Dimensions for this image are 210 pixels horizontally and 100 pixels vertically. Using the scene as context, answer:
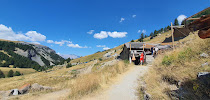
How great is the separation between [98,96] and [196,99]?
3737mm

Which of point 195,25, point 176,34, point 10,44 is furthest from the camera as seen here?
point 10,44

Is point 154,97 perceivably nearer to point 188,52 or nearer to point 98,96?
point 98,96

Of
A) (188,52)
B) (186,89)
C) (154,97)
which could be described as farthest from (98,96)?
(188,52)

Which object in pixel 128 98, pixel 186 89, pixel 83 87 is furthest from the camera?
pixel 83 87

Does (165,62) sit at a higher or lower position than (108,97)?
higher

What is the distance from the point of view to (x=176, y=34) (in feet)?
122

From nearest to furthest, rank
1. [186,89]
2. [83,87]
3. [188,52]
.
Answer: [186,89], [83,87], [188,52]

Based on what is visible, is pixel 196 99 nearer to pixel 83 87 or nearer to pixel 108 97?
pixel 108 97

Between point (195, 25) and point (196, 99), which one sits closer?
point (195, 25)

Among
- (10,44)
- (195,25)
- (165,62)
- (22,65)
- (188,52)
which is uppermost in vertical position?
(10,44)

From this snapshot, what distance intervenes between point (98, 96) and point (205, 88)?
13.2 feet

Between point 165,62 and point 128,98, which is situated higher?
point 165,62

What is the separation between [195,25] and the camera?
251 cm

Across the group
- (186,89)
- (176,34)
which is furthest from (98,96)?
(176,34)
